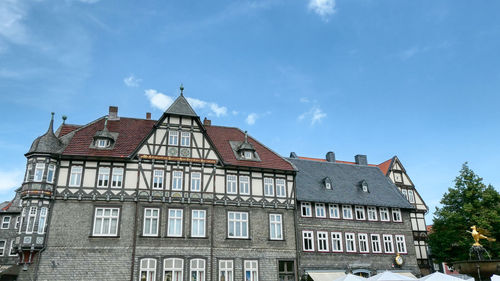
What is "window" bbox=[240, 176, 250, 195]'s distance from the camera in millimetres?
29016

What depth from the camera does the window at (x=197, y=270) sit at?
2572 centimetres

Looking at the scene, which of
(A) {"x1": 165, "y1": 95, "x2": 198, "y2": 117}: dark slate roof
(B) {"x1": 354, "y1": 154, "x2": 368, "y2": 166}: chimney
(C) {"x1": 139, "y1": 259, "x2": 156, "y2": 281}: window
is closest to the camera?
(C) {"x1": 139, "y1": 259, "x2": 156, "y2": 281}: window

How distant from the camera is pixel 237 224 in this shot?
1103 inches

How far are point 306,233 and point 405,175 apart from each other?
15.3 metres

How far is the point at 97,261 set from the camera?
24.3 metres

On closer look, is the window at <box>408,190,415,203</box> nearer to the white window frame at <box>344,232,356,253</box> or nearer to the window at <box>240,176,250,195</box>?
the white window frame at <box>344,232,356,253</box>

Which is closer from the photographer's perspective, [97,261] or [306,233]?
[97,261]

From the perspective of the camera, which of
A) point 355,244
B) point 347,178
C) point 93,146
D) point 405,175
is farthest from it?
point 405,175

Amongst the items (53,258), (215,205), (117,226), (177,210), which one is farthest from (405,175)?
(53,258)

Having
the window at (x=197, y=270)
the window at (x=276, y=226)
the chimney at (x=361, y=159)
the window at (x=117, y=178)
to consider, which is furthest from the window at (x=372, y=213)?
the window at (x=117, y=178)

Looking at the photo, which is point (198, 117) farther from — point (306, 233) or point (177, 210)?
point (306, 233)

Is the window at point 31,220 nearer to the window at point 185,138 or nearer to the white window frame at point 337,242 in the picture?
the window at point 185,138

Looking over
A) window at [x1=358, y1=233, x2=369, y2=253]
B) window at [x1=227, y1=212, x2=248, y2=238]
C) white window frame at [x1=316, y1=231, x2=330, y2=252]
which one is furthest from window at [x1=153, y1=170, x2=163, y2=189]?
window at [x1=358, y1=233, x2=369, y2=253]

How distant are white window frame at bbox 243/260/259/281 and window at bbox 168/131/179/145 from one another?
989 centimetres
